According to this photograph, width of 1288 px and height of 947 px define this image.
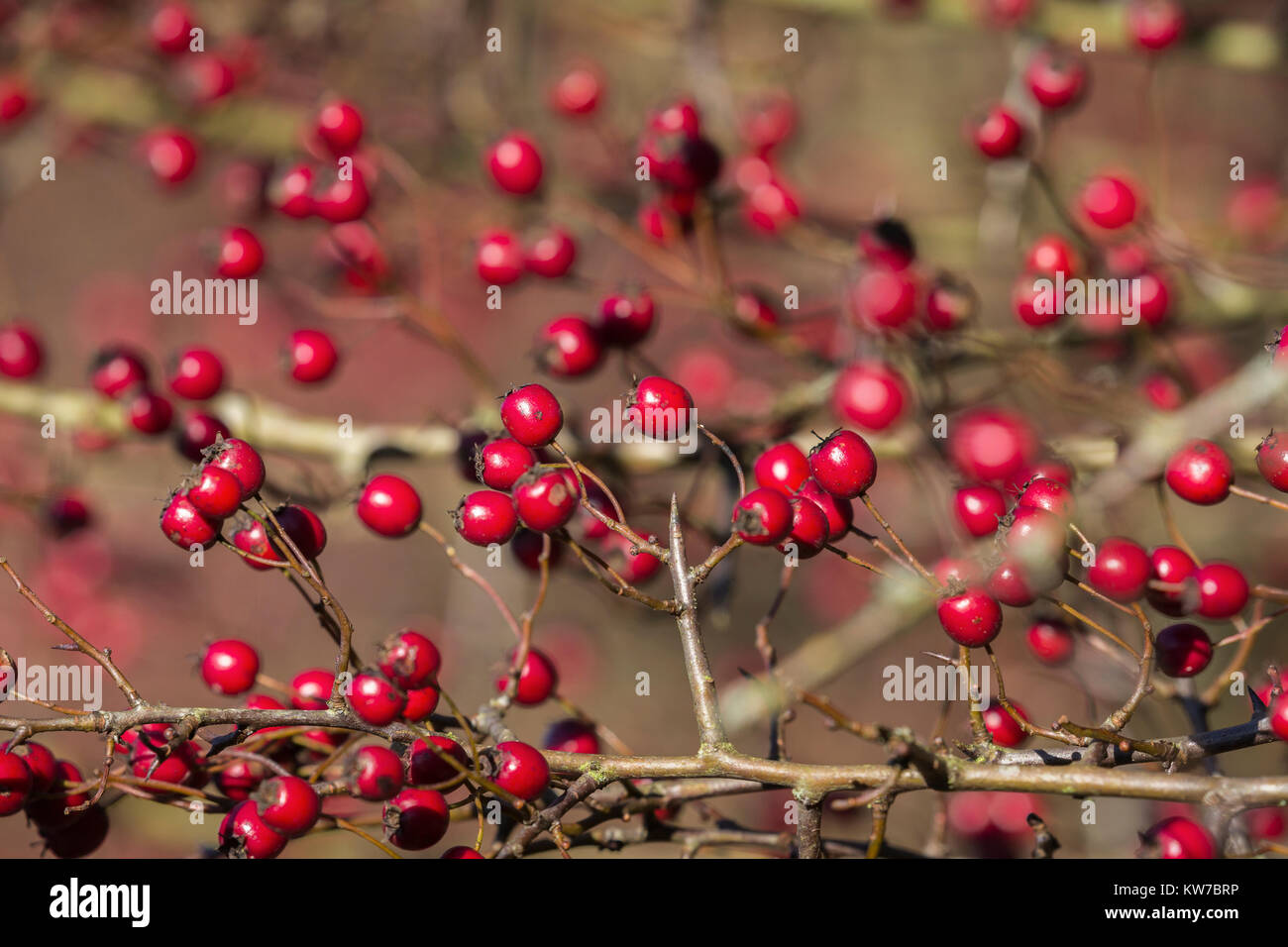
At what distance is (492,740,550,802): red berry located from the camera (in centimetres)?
127

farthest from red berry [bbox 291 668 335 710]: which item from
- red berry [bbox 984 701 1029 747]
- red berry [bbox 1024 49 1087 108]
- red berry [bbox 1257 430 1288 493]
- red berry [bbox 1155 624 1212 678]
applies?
red berry [bbox 1024 49 1087 108]

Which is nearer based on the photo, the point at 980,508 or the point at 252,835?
the point at 252,835

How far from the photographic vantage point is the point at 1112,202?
97.1 inches

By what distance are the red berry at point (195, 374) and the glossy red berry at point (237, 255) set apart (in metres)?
0.29

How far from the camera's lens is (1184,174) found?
6492 mm

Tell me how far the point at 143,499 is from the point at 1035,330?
3.74 m

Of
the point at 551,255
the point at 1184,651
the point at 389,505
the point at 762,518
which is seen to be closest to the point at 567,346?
the point at 551,255

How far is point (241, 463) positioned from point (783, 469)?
2.74 feet

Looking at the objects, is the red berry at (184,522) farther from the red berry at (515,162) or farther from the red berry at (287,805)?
the red berry at (515,162)

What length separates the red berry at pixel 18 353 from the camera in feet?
8.37

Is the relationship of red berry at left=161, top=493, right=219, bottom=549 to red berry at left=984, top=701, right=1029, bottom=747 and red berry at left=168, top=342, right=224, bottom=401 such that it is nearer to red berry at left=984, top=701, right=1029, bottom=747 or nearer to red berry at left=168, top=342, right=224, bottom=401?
red berry at left=168, top=342, right=224, bottom=401

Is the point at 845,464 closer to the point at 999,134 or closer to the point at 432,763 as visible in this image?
the point at 432,763
